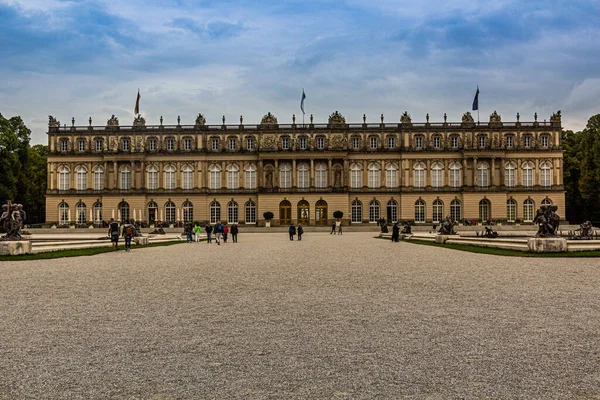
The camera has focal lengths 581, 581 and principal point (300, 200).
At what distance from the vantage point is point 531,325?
8500 millimetres

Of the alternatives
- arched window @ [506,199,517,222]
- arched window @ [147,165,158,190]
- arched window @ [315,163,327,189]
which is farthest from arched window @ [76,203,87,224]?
arched window @ [506,199,517,222]

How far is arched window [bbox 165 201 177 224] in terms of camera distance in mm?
Answer: 71438

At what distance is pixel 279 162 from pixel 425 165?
17807 millimetres

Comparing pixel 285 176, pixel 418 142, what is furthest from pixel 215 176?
pixel 418 142

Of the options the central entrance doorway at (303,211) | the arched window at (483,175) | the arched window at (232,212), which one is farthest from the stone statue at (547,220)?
the arched window at (232,212)

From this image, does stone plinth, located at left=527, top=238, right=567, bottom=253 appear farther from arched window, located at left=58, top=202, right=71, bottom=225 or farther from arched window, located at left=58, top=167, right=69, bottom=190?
arched window, located at left=58, top=167, right=69, bottom=190

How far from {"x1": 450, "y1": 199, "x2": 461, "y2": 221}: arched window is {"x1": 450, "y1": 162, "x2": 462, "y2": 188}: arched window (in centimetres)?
197

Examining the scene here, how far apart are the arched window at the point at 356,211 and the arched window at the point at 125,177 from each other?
27.8 m

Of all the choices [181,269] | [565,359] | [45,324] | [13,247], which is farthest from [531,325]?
[13,247]

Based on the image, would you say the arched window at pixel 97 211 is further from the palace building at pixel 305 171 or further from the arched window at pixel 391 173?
the arched window at pixel 391 173

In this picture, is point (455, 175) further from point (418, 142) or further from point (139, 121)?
point (139, 121)

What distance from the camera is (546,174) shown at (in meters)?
70.1

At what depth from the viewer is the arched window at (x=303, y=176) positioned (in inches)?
2805

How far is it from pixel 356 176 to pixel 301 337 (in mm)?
64086
